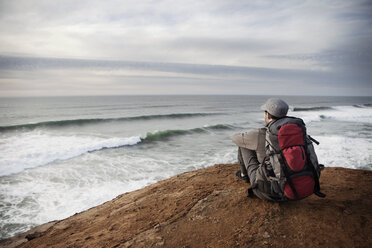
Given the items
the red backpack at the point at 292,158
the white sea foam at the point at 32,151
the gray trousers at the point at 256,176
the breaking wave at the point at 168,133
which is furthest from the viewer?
the breaking wave at the point at 168,133

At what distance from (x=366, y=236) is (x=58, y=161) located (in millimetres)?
11430

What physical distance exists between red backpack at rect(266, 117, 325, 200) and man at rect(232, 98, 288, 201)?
0.19 meters

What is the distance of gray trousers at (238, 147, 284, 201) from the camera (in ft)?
9.52

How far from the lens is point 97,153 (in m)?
11.8

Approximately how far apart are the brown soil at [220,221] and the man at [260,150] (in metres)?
0.33

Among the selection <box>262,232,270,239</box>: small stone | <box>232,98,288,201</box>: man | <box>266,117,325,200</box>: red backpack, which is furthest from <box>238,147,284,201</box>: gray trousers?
<box>262,232,270,239</box>: small stone

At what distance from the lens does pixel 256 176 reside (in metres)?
2.98

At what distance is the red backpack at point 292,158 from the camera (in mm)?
2408

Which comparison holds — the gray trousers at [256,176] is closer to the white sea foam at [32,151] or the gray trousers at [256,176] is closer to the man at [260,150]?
the man at [260,150]

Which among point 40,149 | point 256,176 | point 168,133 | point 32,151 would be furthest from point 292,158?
point 168,133

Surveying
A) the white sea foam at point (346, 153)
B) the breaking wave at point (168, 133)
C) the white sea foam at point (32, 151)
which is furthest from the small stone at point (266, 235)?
the breaking wave at point (168, 133)

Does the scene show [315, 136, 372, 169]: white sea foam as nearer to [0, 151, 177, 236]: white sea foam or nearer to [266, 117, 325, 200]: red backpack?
[0, 151, 177, 236]: white sea foam

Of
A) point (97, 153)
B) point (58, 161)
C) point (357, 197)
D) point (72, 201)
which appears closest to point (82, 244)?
point (72, 201)

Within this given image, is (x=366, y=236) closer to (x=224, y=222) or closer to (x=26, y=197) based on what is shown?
(x=224, y=222)
